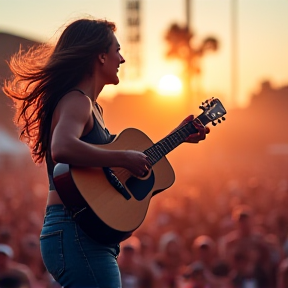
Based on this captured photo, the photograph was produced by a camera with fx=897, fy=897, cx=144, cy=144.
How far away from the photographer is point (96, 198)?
3.45 meters

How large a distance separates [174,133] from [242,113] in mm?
62008

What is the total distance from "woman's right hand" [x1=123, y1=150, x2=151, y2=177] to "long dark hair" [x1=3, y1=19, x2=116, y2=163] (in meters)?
0.35

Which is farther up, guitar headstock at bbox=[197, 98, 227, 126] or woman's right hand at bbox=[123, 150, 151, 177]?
guitar headstock at bbox=[197, 98, 227, 126]

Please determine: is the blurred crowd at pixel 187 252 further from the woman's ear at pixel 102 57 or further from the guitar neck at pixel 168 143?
the woman's ear at pixel 102 57

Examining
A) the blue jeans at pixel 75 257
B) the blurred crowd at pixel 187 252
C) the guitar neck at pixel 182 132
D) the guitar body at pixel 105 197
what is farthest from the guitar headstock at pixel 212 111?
the blurred crowd at pixel 187 252

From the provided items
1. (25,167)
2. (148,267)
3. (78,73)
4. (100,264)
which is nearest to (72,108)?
(78,73)

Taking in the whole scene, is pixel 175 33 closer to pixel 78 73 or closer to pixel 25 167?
pixel 25 167

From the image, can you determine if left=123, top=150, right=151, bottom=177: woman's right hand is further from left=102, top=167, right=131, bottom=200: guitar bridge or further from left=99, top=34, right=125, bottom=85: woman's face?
left=99, top=34, right=125, bottom=85: woman's face

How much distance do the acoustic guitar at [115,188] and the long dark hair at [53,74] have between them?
0.93 feet

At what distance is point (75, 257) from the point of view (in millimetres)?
3439

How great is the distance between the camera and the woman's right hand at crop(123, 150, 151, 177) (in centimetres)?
352

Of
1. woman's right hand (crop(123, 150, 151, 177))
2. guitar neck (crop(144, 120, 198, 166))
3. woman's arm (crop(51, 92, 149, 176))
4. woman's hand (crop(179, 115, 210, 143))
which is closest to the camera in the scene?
woman's arm (crop(51, 92, 149, 176))

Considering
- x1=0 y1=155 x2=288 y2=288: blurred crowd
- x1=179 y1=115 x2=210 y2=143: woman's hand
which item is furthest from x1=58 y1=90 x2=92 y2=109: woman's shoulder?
x1=0 y1=155 x2=288 y2=288: blurred crowd

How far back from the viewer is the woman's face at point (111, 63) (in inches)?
144
